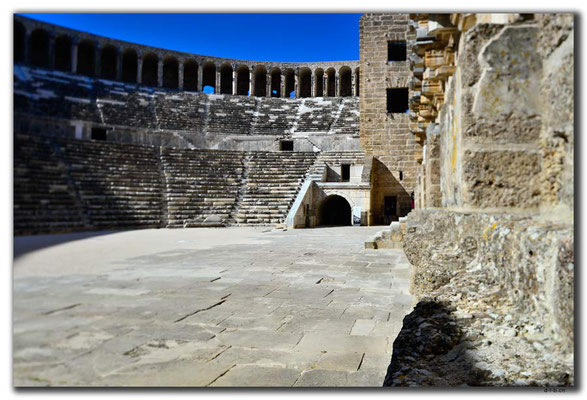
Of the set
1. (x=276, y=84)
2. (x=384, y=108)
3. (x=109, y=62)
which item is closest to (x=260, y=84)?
(x=276, y=84)

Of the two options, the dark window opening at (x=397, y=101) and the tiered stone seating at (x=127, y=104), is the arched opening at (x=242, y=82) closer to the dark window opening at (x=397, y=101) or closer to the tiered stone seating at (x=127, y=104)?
the tiered stone seating at (x=127, y=104)

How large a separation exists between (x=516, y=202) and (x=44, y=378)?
8.37ft

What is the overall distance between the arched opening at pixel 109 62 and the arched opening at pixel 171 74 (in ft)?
11.1

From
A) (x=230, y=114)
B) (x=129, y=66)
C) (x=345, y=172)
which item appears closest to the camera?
(x=345, y=172)

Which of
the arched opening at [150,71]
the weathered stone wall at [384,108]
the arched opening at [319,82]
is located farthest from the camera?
the arched opening at [319,82]

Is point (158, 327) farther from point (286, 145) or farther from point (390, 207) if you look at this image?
point (286, 145)

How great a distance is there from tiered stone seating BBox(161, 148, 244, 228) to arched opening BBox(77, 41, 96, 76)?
13728 millimetres

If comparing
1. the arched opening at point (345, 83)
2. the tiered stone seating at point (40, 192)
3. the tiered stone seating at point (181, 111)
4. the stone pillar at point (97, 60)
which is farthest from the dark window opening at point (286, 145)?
the tiered stone seating at point (40, 192)

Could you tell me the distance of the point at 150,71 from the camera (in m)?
32.1

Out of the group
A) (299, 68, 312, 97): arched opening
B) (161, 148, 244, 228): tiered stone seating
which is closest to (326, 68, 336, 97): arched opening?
(299, 68, 312, 97): arched opening

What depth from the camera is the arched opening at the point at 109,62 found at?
2944 cm

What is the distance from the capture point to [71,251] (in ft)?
7.83

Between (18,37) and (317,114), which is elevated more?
(317,114)

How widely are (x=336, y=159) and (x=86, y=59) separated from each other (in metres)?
19.6
